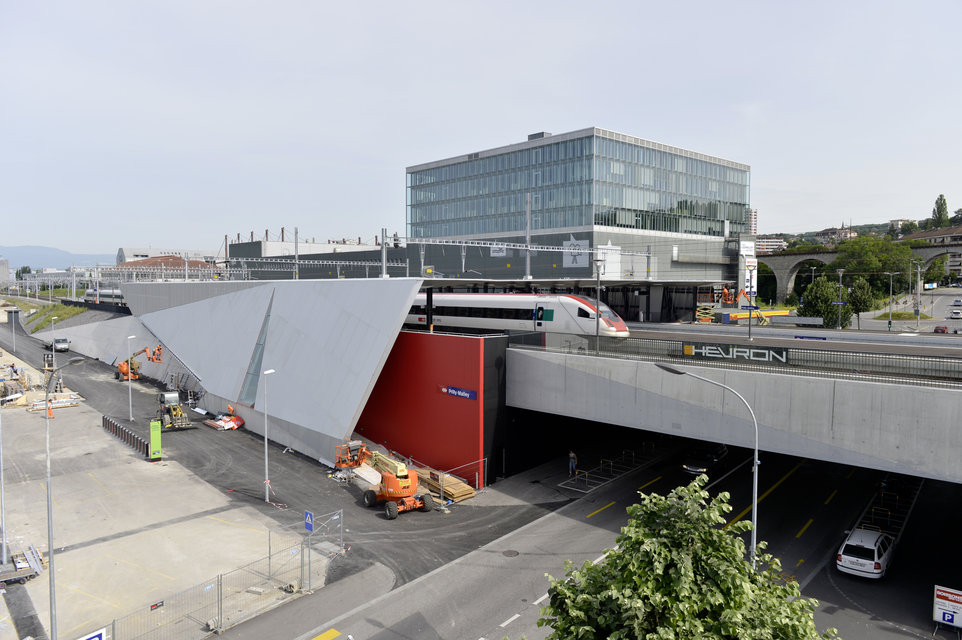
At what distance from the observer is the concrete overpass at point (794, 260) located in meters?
103

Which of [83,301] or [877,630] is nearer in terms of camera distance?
[877,630]

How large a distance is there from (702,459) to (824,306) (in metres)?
43.0

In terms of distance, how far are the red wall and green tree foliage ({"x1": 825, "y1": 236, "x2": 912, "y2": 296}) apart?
91340mm

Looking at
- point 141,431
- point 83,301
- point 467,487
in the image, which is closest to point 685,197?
point 467,487

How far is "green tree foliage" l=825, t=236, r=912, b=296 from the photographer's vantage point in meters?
96.1

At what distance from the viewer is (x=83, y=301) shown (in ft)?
287

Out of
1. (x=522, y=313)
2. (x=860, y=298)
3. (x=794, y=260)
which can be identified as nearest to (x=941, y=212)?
(x=794, y=260)

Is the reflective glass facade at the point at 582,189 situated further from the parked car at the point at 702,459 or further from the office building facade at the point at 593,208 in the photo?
the parked car at the point at 702,459

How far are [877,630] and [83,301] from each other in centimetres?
10111

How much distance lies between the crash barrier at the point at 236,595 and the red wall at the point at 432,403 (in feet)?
26.6

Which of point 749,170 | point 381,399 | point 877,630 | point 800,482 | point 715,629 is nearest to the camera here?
point 715,629

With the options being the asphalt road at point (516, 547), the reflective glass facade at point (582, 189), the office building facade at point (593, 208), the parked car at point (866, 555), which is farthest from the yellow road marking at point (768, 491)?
the reflective glass facade at point (582, 189)

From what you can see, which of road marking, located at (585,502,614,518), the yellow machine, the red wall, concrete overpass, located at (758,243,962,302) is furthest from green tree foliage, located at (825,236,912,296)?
the yellow machine

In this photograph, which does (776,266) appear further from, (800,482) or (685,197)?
(800,482)
